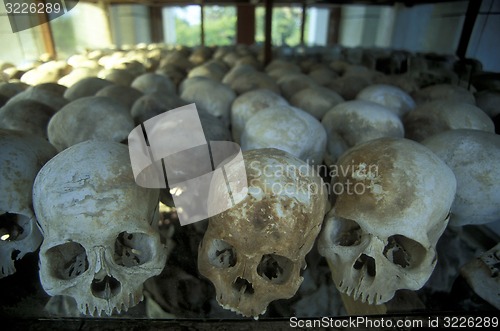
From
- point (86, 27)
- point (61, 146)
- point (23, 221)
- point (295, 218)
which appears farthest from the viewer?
point (86, 27)

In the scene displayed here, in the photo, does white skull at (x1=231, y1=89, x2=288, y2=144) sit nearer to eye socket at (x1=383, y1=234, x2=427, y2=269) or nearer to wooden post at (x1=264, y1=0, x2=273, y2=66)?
eye socket at (x1=383, y1=234, x2=427, y2=269)

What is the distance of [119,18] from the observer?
821 centimetres

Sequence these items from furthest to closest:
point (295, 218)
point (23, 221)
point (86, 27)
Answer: point (86, 27), point (23, 221), point (295, 218)

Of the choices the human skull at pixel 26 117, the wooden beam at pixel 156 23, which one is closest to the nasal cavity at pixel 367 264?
the human skull at pixel 26 117

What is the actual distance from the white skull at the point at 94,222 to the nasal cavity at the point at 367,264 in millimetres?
699

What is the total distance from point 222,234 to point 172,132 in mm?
513

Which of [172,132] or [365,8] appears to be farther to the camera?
[365,8]

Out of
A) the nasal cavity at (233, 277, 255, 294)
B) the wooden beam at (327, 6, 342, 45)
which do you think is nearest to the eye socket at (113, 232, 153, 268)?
the nasal cavity at (233, 277, 255, 294)

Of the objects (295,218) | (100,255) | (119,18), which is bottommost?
(119,18)

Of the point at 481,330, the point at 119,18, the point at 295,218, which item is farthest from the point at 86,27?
the point at 481,330

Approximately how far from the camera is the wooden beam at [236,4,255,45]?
10.1 m

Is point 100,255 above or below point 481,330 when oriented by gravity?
above

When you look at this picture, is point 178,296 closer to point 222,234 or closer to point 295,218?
point 222,234

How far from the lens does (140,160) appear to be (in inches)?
45.3
